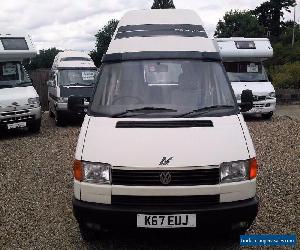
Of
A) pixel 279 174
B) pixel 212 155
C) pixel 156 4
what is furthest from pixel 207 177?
pixel 156 4

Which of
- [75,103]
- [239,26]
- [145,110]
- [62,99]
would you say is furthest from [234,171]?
[239,26]

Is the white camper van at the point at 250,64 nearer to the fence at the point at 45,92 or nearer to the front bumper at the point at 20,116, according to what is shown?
the fence at the point at 45,92

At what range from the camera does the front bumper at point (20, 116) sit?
451 inches

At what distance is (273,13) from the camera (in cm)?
8250

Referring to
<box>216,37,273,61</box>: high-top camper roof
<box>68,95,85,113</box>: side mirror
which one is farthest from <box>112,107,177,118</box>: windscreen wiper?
<box>216,37,273,61</box>: high-top camper roof

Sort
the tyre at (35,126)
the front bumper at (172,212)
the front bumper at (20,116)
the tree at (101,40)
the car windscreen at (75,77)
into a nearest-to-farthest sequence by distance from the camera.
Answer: the front bumper at (172,212), the front bumper at (20,116), the tyre at (35,126), the car windscreen at (75,77), the tree at (101,40)

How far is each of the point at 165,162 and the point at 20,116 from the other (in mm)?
8592

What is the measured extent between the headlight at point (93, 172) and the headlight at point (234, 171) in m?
1.08

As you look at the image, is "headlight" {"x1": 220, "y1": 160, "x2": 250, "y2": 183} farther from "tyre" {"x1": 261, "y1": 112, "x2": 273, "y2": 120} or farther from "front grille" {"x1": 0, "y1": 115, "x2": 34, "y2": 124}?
"tyre" {"x1": 261, "y1": 112, "x2": 273, "y2": 120}

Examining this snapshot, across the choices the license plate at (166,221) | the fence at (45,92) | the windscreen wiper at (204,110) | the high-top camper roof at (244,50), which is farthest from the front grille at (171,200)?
the fence at (45,92)

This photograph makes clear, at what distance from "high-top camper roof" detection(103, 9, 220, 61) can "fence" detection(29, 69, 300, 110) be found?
46.6 feet

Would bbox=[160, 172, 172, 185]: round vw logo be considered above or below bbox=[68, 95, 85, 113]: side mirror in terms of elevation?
below

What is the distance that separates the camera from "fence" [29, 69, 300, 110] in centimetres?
1962

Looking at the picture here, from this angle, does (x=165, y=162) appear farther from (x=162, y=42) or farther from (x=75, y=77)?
(x=75, y=77)
